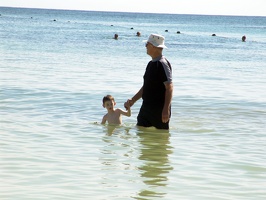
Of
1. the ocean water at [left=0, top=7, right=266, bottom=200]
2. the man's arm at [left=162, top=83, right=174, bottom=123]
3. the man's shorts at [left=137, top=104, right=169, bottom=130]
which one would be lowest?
the ocean water at [left=0, top=7, right=266, bottom=200]

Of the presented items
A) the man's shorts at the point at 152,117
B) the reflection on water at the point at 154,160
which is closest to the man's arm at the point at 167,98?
the man's shorts at the point at 152,117

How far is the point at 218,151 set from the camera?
9289 millimetres

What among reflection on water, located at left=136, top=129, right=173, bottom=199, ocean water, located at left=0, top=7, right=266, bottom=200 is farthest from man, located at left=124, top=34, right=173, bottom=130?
ocean water, located at left=0, top=7, right=266, bottom=200

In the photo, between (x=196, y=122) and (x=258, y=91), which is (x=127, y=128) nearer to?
(x=196, y=122)

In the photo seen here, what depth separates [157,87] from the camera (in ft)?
30.0

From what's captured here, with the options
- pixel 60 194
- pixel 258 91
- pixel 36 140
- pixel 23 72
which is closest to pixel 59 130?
pixel 36 140

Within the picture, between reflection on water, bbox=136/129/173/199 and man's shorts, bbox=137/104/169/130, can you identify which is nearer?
reflection on water, bbox=136/129/173/199

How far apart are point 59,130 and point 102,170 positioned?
3.07m

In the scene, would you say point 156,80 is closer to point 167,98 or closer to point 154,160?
point 167,98

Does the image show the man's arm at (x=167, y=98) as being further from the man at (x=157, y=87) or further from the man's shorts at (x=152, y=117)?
the man's shorts at (x=152, y=117)

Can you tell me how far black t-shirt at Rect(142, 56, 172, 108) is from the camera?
8.94m

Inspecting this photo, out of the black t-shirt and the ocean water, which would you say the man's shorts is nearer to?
the black t-shirt

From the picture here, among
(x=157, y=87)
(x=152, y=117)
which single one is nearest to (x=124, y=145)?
(x=152, y=117)

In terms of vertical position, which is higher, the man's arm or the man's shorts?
the man's arm
